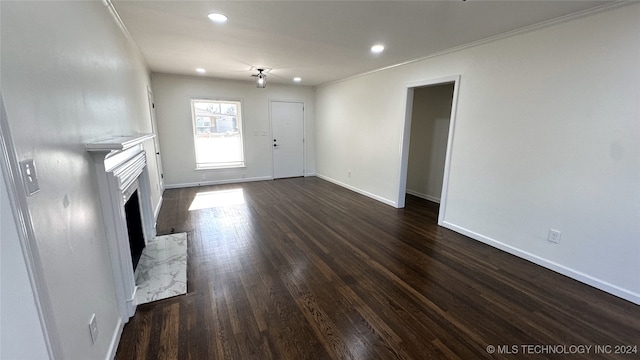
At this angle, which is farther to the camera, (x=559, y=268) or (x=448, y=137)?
(x=448, y=137)

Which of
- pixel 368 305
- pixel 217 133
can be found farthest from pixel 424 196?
pixel 217 133

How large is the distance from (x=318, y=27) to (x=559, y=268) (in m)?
3.40

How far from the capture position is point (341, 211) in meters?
4.29

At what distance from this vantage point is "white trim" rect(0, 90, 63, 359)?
0.82 metres

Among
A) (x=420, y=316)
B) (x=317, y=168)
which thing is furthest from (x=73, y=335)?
(x=317, y=168)

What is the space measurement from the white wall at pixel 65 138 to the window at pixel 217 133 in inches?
156

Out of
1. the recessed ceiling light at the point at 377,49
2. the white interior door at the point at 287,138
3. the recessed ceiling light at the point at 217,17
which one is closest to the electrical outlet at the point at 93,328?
the recessed ceiling light at the point at 217,17

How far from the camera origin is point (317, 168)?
720cm

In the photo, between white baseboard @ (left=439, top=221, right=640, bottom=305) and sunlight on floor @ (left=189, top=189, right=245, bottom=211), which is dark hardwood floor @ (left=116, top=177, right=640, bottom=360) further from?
sunlight on floor @ (left=189, top=189, right=245, bottom=211)

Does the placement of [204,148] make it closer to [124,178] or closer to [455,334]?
[124,178]

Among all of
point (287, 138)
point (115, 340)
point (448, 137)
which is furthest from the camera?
point (287, 138)

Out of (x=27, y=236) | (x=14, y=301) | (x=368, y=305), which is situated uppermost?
(x=27, y=236)

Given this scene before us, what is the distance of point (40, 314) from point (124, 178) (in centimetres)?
132

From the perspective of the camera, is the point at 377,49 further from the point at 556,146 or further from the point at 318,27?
the point at 556,146
